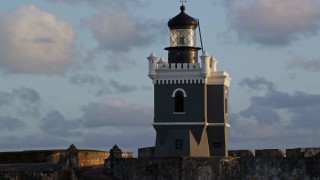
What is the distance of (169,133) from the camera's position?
40875mm

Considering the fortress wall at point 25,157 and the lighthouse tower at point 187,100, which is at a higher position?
the lighthouse tower at point 187,100

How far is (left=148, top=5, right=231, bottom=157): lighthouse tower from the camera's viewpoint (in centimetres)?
4081

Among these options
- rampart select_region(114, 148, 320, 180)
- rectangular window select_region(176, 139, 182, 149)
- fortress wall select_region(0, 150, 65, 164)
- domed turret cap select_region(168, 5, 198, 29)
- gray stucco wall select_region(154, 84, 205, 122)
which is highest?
domed turret cap select_region(168, 5, 198, 29)

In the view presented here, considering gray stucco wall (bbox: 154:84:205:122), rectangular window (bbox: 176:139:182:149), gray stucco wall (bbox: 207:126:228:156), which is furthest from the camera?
gray stucco wall (bbox: 207:126:228:156)

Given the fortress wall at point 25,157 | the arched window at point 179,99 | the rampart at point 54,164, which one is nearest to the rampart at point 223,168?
the rampart at point 54,164

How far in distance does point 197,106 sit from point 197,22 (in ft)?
13.3

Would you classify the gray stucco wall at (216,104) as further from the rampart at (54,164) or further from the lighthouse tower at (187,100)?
the rampart at (54,164)

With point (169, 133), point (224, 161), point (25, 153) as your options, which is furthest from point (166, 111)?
point (25, 153)

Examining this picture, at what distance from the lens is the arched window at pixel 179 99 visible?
4109cm

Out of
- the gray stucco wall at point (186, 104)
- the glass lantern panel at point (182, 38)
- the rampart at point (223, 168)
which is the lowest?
the rampart at point (223, 168)

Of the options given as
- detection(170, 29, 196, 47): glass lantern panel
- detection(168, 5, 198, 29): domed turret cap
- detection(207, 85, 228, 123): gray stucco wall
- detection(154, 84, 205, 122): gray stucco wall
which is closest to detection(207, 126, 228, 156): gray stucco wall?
detection(207, 85, 228, 123): gray stucco wall

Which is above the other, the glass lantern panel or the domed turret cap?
the domed turret cap

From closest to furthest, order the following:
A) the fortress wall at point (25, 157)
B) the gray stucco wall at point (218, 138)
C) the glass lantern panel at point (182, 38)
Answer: the gray stucco wall at point (218, 138) < the fortress wall at point (25, 157) < the glass lantern panel at point (182, 38)

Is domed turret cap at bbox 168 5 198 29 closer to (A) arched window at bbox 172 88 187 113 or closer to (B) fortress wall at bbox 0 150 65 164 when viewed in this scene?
(A) arched window at bbox 172 88 187 113
